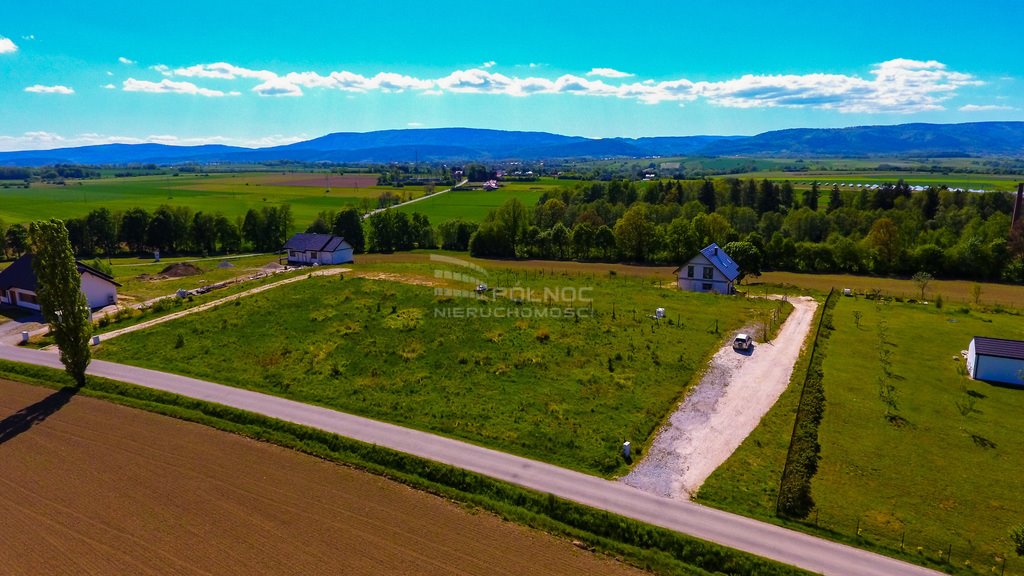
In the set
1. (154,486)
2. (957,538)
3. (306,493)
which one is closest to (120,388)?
(154,486)

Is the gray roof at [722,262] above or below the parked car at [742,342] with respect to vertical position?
above

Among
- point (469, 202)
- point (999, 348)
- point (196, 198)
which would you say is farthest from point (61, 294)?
point (196, 198)

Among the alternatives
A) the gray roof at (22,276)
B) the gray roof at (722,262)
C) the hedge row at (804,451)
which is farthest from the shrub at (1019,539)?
the gray roof at (22,276)

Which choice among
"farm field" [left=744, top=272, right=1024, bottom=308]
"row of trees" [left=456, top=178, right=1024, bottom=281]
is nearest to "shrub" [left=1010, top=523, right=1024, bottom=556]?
"farm field" [left=744, top=272, right=1024, bottom=308]

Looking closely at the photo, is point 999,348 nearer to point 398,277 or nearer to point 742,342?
point 742,342

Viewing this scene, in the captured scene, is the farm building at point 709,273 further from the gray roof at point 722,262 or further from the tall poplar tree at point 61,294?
the tall poplar tree at point 61,294

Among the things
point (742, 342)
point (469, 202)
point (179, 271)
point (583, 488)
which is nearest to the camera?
point (583, 488)
